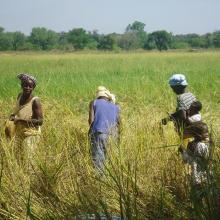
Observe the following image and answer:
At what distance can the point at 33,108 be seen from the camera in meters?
4.99

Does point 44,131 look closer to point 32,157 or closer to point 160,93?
point 32,157

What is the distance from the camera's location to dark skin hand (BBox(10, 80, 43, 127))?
4.90m

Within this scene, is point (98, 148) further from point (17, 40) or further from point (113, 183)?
point (17, 40)

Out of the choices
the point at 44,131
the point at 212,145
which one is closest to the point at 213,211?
the point at 212,145

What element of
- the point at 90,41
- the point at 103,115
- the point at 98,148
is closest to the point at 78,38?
the point at 90,41

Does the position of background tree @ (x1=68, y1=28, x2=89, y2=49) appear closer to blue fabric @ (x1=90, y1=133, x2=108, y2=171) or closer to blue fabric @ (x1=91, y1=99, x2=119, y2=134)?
blue fabric @ (x1=91, y1=99, x2=119, y2=134)

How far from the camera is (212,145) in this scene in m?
2.85

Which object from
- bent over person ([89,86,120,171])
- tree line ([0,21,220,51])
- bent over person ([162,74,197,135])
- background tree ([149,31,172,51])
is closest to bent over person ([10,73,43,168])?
bent over person ([89,86,120,171])

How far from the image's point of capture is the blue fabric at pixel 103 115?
4.72 meters

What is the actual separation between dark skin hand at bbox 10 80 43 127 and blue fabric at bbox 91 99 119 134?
612mm

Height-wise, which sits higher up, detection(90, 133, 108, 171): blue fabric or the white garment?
the white garment

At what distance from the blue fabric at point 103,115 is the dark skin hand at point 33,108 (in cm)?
61

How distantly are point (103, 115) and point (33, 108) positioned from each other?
0.81 metres

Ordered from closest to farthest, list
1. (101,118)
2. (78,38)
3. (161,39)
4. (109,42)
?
1. (101,118)
2. (109,42)
3. (161,39)
4. (78,38)
